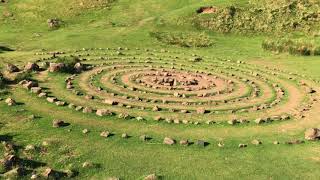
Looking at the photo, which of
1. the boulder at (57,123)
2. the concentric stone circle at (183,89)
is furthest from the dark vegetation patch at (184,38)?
the boulder at (57,123)

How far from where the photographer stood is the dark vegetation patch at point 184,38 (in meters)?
50.5

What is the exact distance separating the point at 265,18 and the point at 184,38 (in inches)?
513

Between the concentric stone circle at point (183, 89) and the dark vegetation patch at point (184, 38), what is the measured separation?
6700 mm

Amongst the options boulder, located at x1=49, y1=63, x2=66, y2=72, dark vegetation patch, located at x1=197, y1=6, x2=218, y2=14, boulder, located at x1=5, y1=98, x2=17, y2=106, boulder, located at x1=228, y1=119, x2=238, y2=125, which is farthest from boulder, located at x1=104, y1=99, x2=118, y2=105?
dark vegetation patch, located at x1=197, y1=6, x2=218, y2=14

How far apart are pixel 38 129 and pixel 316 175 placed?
13.1m

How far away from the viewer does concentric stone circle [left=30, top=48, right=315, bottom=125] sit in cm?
2758

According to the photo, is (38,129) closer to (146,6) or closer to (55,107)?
(55,107)

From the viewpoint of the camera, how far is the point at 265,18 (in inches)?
2324

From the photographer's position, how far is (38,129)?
23.0 m

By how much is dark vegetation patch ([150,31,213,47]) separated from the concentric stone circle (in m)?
6.70

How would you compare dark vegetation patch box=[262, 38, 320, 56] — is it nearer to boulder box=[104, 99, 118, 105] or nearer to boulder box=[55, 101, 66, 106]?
boulder box=[104, 99, 118, 105]

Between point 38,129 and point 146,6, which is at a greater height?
point 146,6

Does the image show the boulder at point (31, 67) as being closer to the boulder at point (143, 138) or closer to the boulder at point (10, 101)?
the boulder at point (10, 101)

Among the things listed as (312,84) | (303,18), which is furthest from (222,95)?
(303,18)
